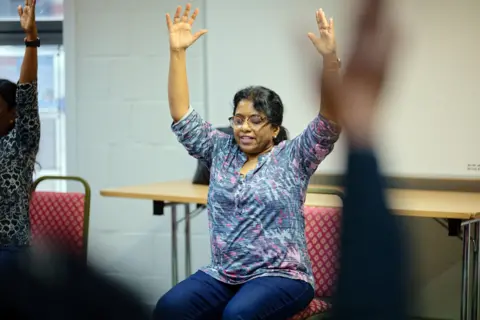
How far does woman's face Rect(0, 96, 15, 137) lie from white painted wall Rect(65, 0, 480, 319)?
0.96 m

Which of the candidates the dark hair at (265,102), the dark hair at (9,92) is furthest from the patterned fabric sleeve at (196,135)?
the dark hair at (9,92)

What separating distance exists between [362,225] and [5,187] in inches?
85.7

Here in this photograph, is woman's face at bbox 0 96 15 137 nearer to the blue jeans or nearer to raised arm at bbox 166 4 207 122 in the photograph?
raised arm at bbox 166 4 207 122

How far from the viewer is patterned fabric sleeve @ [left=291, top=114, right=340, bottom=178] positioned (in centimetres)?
193

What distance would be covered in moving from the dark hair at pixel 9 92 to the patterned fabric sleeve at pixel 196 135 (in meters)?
0.71

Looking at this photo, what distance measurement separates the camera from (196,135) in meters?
2.17

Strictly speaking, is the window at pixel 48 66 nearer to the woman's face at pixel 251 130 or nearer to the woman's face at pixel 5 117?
the woman's face at pixel 5 117

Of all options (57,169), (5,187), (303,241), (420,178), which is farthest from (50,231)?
(57,169)

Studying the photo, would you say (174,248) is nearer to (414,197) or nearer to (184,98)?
(414,197)

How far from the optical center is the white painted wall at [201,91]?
10.2ft

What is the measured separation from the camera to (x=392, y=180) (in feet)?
1.25

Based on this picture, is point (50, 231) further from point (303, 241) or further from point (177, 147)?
point (177, 147)

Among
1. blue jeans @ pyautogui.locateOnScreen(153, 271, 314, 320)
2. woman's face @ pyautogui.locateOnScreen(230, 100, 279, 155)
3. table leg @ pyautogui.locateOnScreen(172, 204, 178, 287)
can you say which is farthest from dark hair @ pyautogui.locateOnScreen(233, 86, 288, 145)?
table leg @ pyautogui.locateOnScreen(172, 204, 178, 287)

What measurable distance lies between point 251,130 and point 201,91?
1.41 meters
